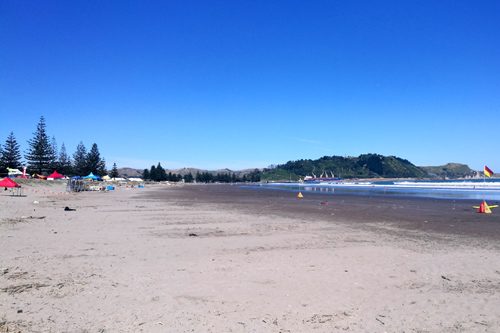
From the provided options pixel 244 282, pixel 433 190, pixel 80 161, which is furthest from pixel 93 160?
pixel 244 282

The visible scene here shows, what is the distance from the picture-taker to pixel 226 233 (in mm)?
11641

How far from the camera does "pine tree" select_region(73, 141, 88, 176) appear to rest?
3531 inches

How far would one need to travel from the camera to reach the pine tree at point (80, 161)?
8969 centimetres

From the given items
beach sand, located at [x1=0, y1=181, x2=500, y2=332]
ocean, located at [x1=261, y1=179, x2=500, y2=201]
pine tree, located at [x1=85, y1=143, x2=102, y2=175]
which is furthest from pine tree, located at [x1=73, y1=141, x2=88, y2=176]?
beach sand, located at [x1=0, y1=181, x2=500, y2=332]

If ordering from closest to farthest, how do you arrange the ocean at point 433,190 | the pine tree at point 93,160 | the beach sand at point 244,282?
the beach sand at point 244,282, the ocean at point 433,190, the pine tree at point 93,160

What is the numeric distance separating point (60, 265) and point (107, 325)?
11.1ft

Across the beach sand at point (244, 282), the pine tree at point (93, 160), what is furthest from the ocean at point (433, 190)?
the pine tree at point (93, 160)

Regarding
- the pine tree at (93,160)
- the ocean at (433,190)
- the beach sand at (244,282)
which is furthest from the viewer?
the pine tree at (93,160)

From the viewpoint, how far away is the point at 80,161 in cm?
9169

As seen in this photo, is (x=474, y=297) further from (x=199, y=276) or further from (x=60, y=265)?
(x=60, y=265)

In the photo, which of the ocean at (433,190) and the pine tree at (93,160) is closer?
the ocean at (433,190)

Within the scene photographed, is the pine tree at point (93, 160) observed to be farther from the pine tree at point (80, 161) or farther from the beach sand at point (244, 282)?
the beach sand at point (244, 282)

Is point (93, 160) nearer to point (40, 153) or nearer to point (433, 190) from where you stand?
point (40, 153)

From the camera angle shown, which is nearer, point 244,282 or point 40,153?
point 244,282
